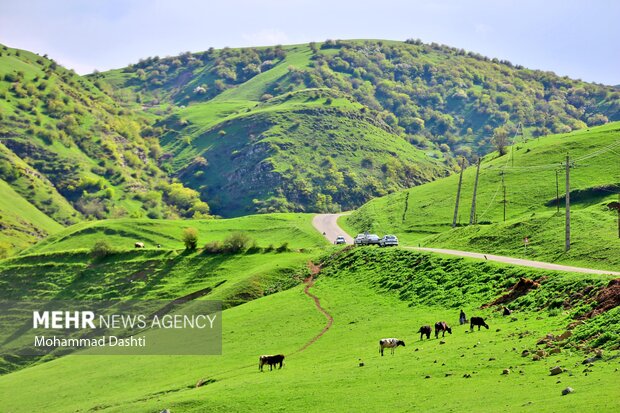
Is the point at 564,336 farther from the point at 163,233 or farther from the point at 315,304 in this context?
the point at 163,233

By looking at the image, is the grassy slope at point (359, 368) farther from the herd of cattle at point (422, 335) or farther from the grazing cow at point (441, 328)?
the herd of cattle at point (422, 335)

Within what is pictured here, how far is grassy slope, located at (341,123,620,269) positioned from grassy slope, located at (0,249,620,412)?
1296 centimetres

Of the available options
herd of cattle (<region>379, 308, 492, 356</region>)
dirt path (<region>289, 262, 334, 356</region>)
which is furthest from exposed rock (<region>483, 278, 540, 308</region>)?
dirt path (<region>289, 262, 334, 356</region>)

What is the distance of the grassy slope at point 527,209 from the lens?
275 ft

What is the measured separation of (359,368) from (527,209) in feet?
318

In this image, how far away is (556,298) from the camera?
54.0 m

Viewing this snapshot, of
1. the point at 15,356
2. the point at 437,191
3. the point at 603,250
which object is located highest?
the point at 437,191

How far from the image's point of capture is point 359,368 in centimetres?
4816

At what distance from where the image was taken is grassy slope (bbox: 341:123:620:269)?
8375cm

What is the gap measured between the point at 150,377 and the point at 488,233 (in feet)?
173

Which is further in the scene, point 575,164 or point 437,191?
point 437,191

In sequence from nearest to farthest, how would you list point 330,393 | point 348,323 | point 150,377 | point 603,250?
1. point 330,393
2. point 150,377
3. point 348,323
4. point 603,250

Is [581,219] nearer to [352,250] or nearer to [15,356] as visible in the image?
[352,250]

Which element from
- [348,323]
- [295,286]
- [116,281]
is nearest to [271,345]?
[348,323]
